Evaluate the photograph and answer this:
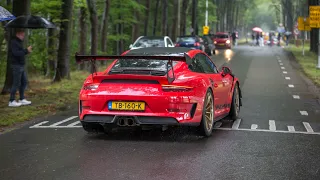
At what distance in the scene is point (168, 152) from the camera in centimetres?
697

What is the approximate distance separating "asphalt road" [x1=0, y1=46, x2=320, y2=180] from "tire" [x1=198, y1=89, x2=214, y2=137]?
0.50 feet

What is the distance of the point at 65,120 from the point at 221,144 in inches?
152

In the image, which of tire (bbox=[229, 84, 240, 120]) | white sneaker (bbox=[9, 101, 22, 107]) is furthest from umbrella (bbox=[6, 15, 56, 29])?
tire (bbox=[229, 84, 240, 120])

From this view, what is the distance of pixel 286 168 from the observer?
6047 millimetres

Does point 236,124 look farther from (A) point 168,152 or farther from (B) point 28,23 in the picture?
(B) point 28,23

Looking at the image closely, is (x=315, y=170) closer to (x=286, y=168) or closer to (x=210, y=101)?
(x=286, y=168)

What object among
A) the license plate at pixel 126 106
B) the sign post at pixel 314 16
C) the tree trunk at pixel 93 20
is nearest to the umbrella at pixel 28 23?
the license plate at pixel 126 106

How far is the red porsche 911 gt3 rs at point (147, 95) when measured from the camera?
754 centimetres

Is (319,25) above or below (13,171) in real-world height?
above

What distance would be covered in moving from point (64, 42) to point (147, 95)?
1175cm

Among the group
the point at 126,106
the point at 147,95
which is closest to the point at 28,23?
the point at 126,106

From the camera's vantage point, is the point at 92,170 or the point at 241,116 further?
the point at 241,116

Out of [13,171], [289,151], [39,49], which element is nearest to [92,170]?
[13,171]

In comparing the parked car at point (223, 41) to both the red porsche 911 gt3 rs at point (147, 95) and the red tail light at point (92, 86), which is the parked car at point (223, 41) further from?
the red tail light at point (92, 86)
